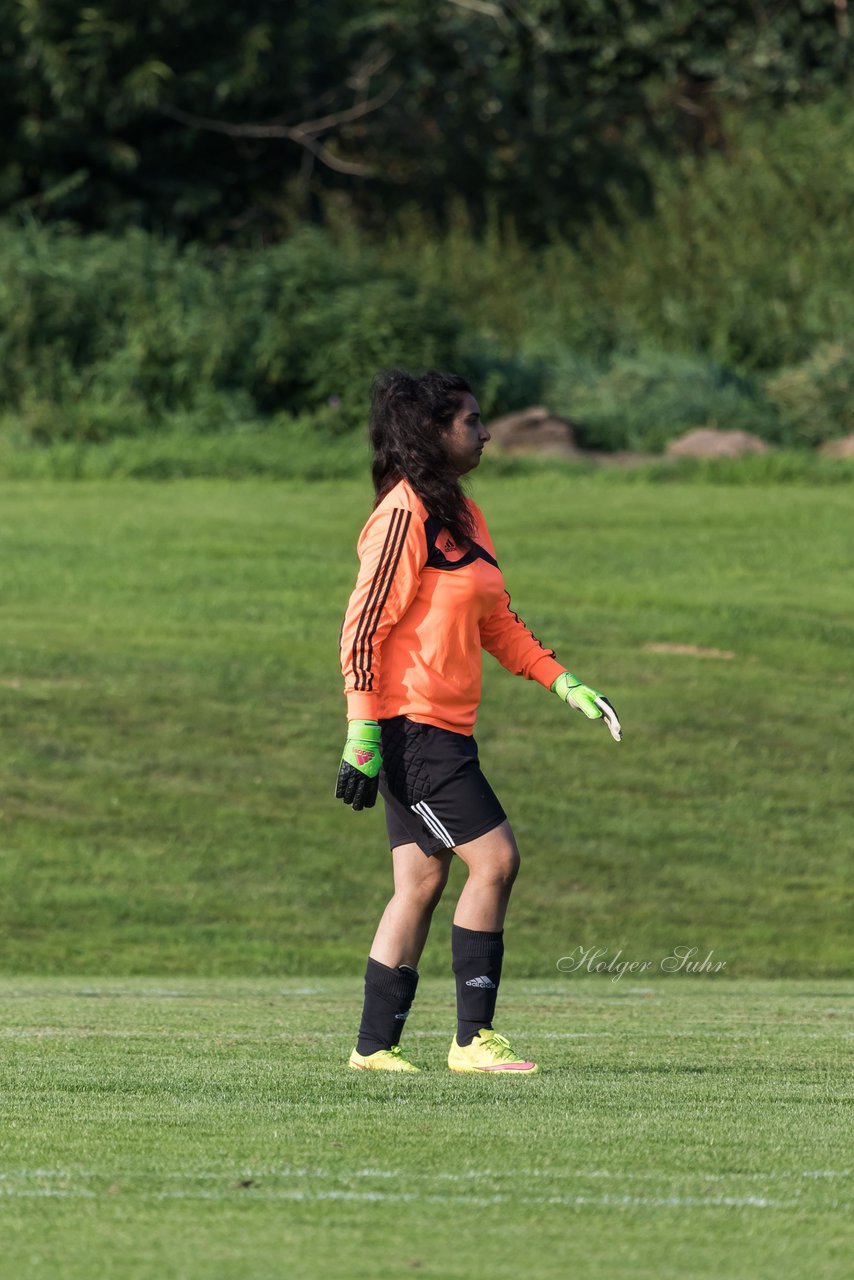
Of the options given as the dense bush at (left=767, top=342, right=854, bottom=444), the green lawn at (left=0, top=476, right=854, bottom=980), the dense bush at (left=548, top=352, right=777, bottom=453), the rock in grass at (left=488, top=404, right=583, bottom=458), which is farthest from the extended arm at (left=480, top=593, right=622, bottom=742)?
the dense bush at (left=767, top=342, right=854, bottom=444)

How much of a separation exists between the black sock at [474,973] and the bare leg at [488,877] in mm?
37

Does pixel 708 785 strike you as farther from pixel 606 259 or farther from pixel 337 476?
pixel 606 259

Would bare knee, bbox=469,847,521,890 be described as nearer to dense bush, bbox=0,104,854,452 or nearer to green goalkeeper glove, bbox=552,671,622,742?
green goalkeeper glove, bbox=552,671,622,742

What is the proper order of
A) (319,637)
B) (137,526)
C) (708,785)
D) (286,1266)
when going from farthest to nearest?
1. (137,526)
2. (319,637)
3. (708,785)
4. (286,1266)

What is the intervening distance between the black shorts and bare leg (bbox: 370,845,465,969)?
50 millimetres

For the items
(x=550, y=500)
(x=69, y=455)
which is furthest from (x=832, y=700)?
(x=69, y=455)

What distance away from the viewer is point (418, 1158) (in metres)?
5.23

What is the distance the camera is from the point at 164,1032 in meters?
8.38

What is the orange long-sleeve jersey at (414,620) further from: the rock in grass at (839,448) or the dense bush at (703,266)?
the dense bush at (703,266)

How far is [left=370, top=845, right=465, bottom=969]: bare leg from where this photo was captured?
6969mm

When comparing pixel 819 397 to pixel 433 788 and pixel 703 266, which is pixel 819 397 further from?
pixel 433 788

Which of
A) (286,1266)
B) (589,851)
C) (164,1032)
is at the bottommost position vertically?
(589,851)

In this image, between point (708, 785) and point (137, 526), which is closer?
point (708, 785)

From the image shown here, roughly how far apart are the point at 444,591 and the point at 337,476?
2145cm
